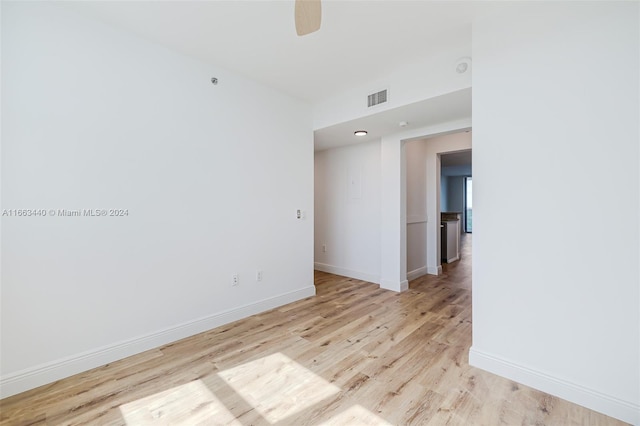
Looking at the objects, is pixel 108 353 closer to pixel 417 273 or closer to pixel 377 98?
pixel 377 98

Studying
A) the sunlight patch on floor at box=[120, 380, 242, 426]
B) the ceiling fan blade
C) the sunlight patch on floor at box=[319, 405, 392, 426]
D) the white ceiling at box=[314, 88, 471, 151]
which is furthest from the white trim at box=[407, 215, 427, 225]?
the sunlight patch on floor at box=[120, 380, 242, 426]

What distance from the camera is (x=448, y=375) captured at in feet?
6.36

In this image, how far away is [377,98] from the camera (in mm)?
2982

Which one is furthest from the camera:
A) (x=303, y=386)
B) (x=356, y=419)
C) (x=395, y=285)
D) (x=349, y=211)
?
(x=349, y=211)

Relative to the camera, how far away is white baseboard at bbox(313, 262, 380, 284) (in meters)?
4.34

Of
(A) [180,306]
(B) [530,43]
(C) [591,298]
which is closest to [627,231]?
(C) [591,298]

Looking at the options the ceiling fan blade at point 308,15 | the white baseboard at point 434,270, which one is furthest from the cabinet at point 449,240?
the ceiling fan blade at point 308,15

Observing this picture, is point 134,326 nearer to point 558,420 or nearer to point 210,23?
point 210,23

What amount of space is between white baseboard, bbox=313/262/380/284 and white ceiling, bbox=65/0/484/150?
2.48m

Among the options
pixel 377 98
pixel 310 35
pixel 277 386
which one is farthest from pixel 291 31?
pixel 277 386

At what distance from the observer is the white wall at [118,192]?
70.9 inches

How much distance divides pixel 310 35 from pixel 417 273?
3905mm

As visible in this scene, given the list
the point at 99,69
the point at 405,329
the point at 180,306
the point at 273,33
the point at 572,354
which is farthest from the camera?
the point at 405,329

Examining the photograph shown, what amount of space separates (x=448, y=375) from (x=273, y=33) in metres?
2.95
